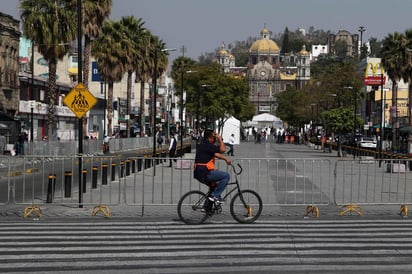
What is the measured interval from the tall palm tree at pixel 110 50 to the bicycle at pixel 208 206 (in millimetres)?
43613

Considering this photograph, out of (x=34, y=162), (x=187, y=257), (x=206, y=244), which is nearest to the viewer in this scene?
(x=187, y=257)

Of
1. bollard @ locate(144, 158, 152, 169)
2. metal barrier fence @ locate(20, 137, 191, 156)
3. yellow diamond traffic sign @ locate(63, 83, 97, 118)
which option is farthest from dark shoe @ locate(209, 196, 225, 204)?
metal barrier fence @ locate(20, 137, 191, 156)

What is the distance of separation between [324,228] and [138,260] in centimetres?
481

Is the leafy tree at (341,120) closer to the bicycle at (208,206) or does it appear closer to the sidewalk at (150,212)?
the sidewalk at (150,212)

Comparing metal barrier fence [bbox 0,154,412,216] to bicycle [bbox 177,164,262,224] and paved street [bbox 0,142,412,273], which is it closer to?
paved street [bbox 0,142,412,273]

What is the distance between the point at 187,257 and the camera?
11.8 m

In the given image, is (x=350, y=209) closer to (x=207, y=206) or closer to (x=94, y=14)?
(x=207, y=206)

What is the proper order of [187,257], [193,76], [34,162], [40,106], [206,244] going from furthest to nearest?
[193,76] < [40,106] < [34,162] < [206,244] < [187,257]

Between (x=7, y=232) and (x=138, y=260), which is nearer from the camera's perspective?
(x=138, y=260)

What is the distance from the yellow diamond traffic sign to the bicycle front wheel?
528 cm

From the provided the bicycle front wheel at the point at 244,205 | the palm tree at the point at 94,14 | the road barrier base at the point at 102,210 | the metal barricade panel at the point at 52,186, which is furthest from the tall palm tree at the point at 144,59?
the bicycle front wheel at the point at 244,205

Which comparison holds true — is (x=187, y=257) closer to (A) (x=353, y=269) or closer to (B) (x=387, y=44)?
(A) (x=353, y=269)

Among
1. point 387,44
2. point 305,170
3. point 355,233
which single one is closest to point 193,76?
point 387,44

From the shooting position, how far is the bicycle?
15727 mm
